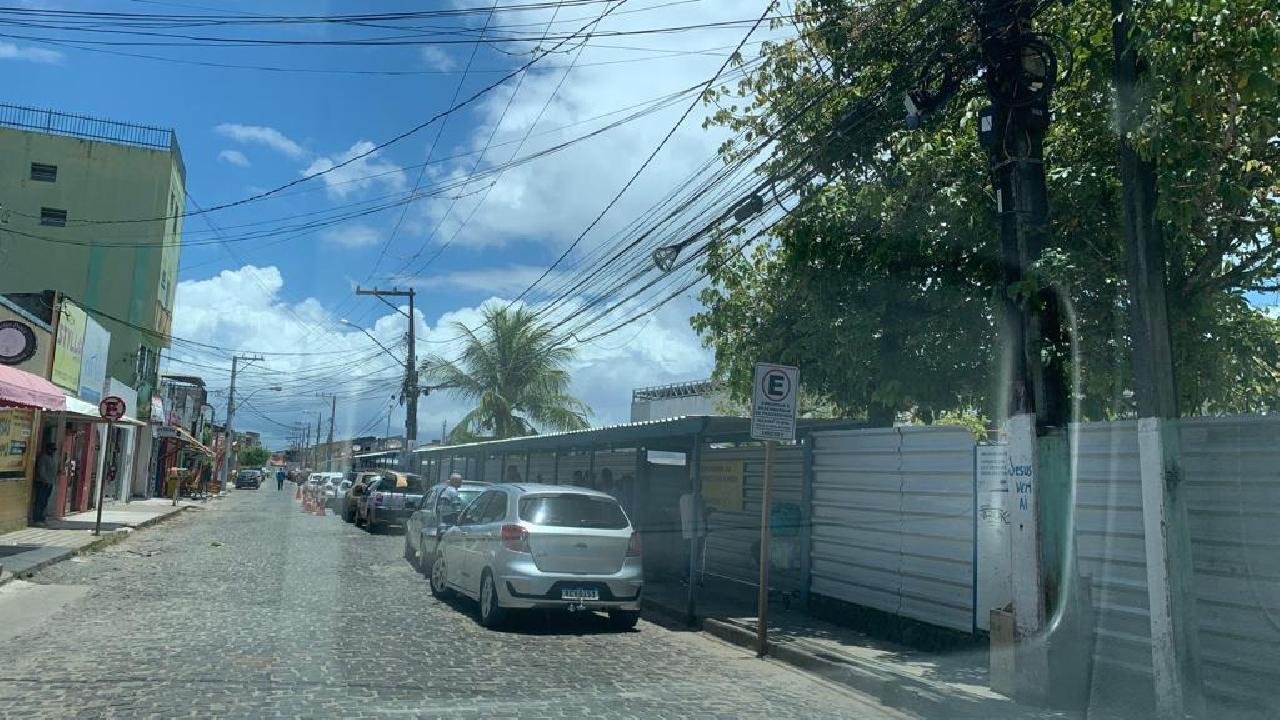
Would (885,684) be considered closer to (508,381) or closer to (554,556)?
(554,556)

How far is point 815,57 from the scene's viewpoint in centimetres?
1232

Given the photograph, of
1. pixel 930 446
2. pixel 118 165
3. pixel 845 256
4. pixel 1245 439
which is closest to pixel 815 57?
pixel 845 256

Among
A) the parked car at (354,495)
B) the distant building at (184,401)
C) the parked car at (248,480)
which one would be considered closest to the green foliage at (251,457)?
the parked car at (248,480)

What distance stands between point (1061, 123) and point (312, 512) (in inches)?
1270

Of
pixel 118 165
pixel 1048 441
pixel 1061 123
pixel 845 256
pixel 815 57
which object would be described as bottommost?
pixel 1048 441

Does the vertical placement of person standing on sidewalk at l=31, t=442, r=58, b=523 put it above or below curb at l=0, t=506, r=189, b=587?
above

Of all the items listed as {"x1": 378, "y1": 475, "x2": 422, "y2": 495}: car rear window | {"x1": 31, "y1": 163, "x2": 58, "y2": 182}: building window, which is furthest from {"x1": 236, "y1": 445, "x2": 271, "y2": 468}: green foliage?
{"x1": 378, "y1": 475, "x2": 422, "y2": 495}: car rear window

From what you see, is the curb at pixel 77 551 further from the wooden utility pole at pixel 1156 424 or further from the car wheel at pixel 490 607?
the wooden utility pole at pixel 1156 424

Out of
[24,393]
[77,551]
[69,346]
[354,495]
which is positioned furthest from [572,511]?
[354,495]

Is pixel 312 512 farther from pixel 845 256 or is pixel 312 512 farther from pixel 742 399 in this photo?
pixel 845 256

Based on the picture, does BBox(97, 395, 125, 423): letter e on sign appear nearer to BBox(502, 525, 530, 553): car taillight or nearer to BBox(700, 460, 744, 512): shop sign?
BBox(700, 460, 744, 512): shop sign

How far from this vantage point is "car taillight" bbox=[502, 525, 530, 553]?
35.0ft

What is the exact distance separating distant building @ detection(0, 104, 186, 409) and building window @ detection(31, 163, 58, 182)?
0.04 meters

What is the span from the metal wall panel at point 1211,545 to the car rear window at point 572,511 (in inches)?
196
